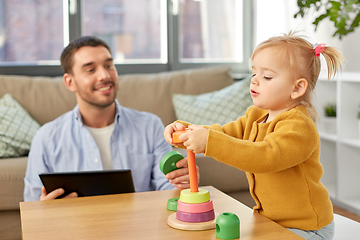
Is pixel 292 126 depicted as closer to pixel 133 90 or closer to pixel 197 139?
pixel 197 139

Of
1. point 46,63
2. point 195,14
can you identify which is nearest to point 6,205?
point 46,63

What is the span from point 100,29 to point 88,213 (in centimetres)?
274

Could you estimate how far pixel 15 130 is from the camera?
86.3 inches

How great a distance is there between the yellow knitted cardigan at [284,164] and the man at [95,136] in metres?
0.74

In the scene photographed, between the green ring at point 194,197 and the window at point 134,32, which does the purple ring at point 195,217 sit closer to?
the green ring at point 194,197

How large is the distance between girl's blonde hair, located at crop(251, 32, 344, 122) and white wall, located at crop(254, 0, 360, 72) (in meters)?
1.81

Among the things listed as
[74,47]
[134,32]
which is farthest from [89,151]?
[134,32]

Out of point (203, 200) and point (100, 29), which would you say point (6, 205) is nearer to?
point (203, 200)

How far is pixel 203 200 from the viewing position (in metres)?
0.88

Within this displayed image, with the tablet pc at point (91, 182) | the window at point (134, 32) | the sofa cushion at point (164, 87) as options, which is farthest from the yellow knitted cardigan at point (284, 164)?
the window at point (134, 32)

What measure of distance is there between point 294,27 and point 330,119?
75cm

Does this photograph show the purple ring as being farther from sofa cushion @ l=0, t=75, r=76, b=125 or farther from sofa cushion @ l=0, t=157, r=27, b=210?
sofa cushion @ l=0, t=75, r=76, b=125

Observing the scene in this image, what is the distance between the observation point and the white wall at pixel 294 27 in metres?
2.85

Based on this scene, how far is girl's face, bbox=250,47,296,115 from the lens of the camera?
3.07 feet
